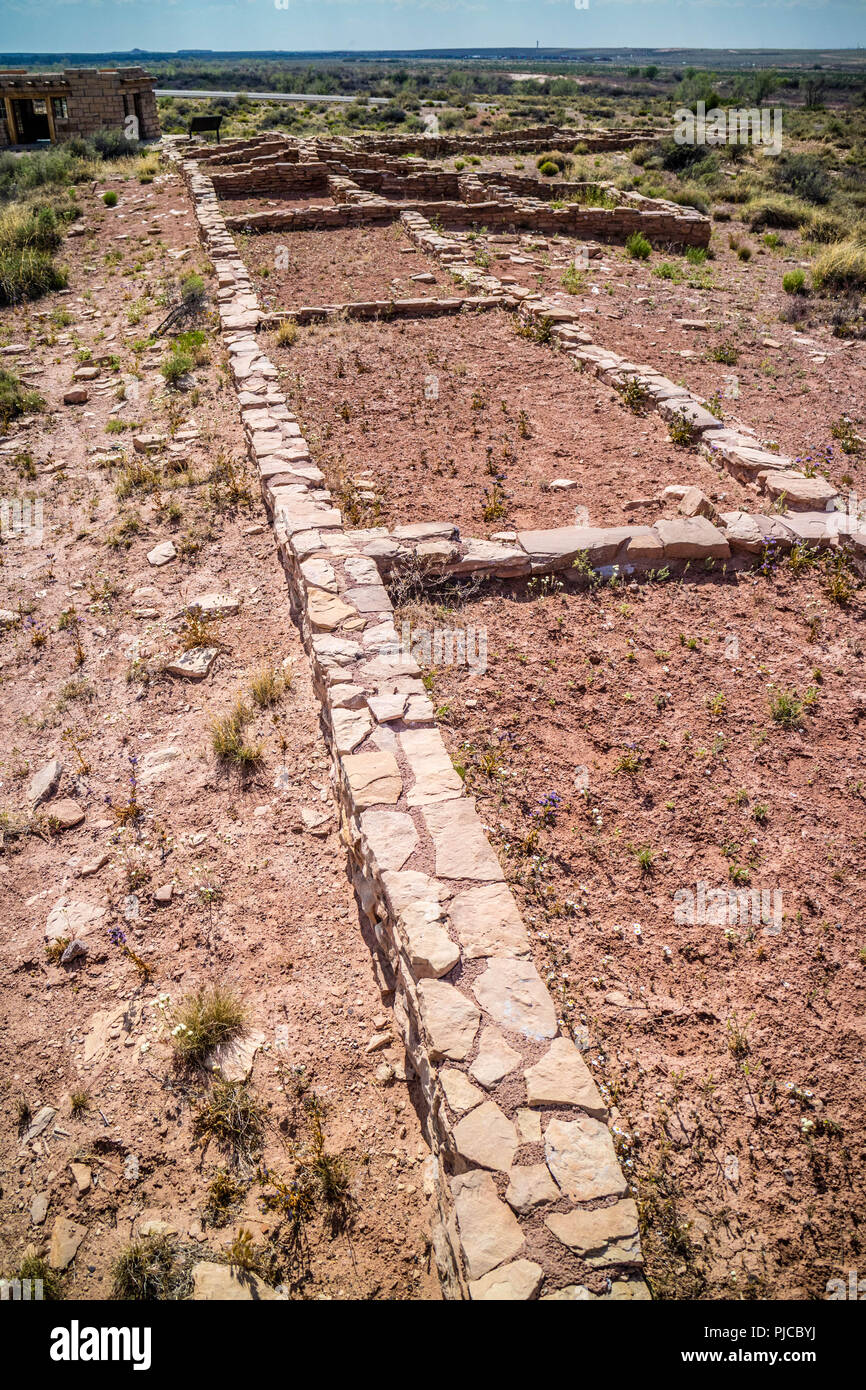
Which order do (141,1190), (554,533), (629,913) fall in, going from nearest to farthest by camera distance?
(141,1190)
(629,913)
(554,533)

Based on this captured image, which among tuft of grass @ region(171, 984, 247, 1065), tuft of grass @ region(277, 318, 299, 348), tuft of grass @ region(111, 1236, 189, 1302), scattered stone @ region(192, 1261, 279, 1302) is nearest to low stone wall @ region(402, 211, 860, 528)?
tuft of grass @ region(277, 318, 299, 348)

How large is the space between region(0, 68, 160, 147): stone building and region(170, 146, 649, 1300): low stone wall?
3016 cm

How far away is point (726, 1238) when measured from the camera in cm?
262

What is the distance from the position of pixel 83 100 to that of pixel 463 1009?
33.4m

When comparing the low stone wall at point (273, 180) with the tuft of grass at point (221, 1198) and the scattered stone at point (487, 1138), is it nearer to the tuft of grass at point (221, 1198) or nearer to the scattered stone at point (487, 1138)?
the tuft of grass at point (221, 1198)

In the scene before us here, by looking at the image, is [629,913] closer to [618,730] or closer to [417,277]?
[618,730]

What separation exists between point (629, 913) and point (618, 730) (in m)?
1.27

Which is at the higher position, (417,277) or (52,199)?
(52,199)

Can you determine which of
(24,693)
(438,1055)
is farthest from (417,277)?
(438,1055)

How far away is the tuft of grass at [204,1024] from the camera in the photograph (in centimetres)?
310

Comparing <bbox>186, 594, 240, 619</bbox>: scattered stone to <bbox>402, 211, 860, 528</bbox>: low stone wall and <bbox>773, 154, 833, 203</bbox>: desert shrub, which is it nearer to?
<bbox>402, 211, 860, 528</bbox>: low stone wall

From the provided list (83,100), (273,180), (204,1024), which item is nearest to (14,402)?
(204,1024)

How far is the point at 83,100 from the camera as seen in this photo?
25953mm
